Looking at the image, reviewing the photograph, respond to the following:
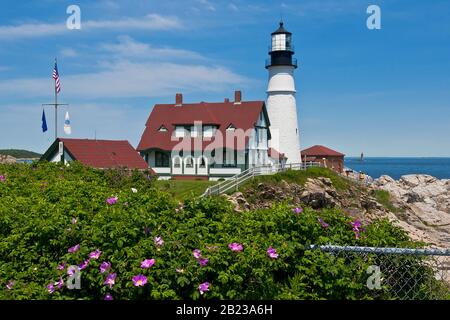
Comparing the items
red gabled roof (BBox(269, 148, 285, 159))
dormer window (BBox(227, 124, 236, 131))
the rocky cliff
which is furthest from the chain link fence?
red gabled roof (BBox(269, 148, 285, 159))

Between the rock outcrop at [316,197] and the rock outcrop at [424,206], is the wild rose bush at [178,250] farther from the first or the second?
the rock outcrop at [424,206]

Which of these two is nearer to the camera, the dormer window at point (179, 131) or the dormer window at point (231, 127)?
the dormer window at point (231, 127)

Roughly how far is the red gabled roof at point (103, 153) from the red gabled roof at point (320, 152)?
31.7 metres

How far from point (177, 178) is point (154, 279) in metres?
36.8

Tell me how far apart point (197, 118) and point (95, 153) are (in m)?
10.9

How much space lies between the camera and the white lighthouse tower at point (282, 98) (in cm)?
4803

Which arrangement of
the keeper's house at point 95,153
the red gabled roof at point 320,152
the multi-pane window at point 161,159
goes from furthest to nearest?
the red gabled roof at point 320,152 < the multi-pane window at point 161,159 < the keeper's house at point 95,153

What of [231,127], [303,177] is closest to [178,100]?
[231,127]

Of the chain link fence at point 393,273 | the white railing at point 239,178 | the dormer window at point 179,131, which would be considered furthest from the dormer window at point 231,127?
the chain link fence at point 393,273

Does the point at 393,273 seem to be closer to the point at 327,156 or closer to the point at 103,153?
the point at 103,153

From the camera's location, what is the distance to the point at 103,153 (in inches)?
1398

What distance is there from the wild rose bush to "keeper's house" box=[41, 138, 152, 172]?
83.6ft
